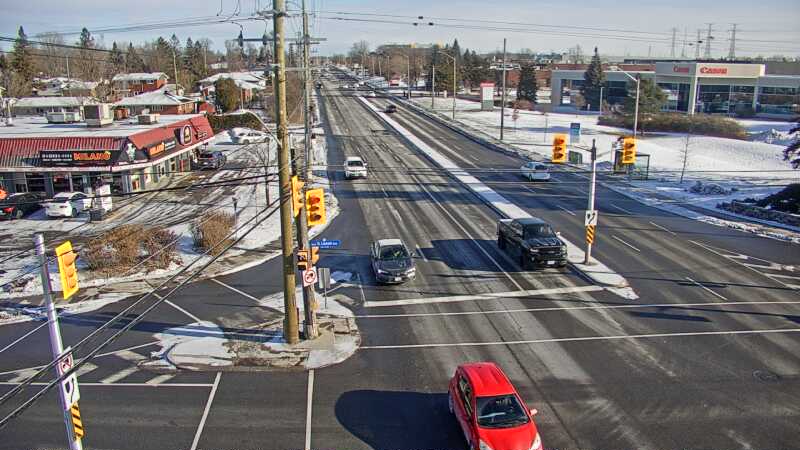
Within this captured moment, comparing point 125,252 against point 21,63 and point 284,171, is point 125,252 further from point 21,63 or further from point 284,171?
point 21,63

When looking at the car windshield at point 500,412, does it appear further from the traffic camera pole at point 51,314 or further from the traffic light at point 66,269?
the traffic light at point 66,269

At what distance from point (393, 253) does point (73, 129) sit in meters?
34.8

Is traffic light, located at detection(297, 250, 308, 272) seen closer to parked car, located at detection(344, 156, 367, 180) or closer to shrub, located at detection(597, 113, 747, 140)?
parked car, located at detection(344, 156, 367, 180)

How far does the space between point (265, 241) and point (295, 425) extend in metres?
18.8

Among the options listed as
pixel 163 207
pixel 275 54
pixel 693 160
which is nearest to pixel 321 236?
pixel 163 207

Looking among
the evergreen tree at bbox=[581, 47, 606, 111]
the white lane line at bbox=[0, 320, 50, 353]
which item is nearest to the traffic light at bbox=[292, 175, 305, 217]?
the white lane line at bbox=[0, 320, 50, 353]

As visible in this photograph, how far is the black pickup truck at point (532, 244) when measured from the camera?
88.0ft

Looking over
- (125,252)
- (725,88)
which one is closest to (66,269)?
(125,252)

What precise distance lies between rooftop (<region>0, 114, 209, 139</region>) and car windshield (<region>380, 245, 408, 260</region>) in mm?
25020

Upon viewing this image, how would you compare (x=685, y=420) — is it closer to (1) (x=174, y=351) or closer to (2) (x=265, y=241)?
(1) (x=174, y=351)

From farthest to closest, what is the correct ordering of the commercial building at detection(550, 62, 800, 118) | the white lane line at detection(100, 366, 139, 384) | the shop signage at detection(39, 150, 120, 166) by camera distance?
the commercial building at detection(550, 62, 800, 118), the shop signage at detection(39, 150, 120, 166), the white lane line at detection(100, 366, 139, 384)

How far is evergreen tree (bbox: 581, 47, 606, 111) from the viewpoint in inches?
3959

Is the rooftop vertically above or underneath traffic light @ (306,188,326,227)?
above

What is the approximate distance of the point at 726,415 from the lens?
15.4m
